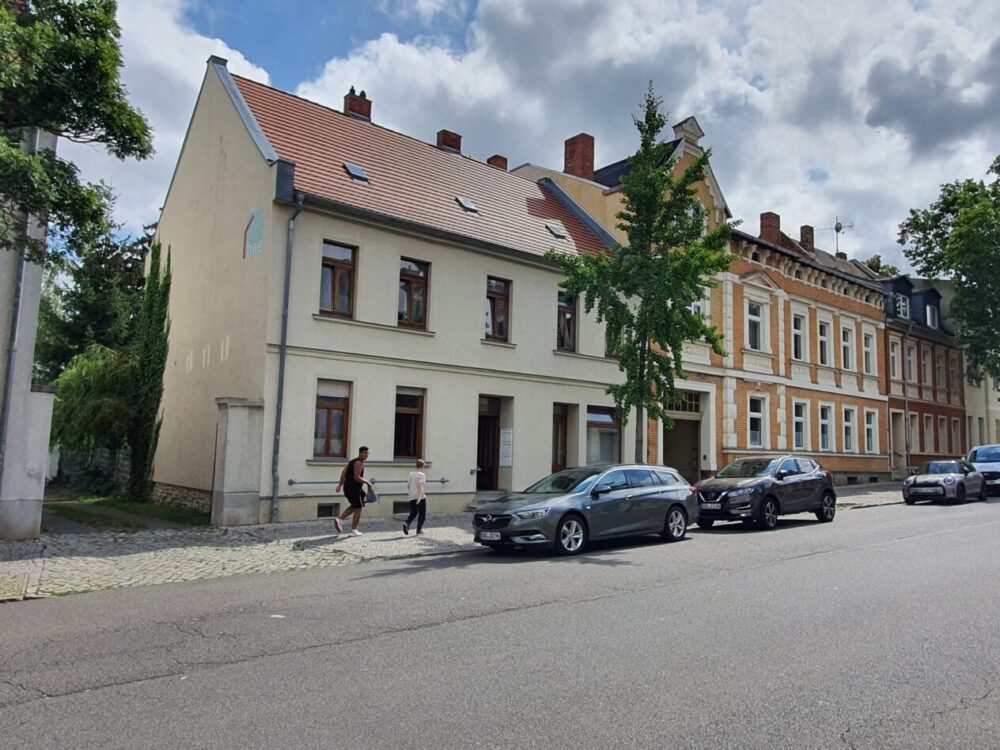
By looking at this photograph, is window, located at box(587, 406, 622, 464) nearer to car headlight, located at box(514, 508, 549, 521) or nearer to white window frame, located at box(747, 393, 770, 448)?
white window frame, located at box(747, 393, 770, 448)

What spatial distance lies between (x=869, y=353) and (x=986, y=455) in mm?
7395

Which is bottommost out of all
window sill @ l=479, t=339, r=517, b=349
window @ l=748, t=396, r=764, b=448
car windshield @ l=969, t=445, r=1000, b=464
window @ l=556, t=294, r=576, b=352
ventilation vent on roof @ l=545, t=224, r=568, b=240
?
car windshield @ l=969, t=445, r=1000, b=464

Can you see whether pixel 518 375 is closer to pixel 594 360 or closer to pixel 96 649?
pixel 594 360

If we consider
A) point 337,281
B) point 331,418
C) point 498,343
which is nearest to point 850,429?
point 498,343

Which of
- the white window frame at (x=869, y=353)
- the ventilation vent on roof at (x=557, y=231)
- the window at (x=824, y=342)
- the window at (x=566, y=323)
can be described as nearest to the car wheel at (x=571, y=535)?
the window at (x=566, y=323)

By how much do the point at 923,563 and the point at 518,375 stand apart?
1082cm

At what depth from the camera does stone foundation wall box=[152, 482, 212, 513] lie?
17.4m

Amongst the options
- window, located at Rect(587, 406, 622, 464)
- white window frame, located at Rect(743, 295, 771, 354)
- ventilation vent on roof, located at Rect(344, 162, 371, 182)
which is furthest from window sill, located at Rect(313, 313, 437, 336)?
white window frame, located at Rect(743, 295, 771, 354)

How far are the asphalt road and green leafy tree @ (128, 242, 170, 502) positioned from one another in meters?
12.1

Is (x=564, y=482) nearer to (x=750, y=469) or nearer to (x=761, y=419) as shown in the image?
(x=750, y=469)

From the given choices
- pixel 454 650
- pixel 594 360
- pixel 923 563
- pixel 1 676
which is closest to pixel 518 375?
pixel 594 360

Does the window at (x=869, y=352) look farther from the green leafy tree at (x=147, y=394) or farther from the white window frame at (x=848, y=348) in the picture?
the green leafy tree at (x=147, y=394)

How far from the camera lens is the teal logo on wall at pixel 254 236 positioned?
16516 mm

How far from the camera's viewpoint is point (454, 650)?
6156 mm
